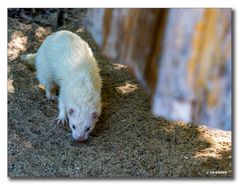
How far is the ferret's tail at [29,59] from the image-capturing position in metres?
2.67

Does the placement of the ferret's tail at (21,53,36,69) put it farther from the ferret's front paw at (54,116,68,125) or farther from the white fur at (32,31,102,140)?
the ferret's front paw at (54,116,68,125)

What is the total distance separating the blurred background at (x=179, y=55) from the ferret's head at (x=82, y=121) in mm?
360

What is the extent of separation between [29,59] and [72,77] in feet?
0.82

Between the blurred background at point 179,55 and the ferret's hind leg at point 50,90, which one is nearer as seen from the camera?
the blurred background at point 179,55

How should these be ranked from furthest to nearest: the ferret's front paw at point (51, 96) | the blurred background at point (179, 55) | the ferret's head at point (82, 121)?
the ferret's front paw at point (51, 96), the ferret's head at point (82, 121), the blurred background at point (179, 55)

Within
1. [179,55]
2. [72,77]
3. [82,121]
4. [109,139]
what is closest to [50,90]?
[72,77]

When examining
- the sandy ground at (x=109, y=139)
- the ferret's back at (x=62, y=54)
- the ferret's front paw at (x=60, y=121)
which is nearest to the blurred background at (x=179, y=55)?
the sandy ground at (x=109, y=139)

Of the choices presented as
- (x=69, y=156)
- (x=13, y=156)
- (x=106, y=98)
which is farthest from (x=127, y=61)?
(x=13, y=156)

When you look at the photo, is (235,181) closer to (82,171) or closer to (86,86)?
(82,171)

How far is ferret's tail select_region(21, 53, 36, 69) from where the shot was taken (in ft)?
8.75

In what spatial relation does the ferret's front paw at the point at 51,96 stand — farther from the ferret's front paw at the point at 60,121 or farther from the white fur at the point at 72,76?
the ferret's front paw at the point at 60,121

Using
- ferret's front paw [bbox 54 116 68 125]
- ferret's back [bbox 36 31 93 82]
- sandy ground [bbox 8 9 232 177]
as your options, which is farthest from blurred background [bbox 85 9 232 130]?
ferret's front paw [bbox 54 116 68 125]

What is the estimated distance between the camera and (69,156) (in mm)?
2480

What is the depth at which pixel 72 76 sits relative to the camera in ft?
9.12
